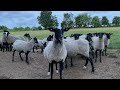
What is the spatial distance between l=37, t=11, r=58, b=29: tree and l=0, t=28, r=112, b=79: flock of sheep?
13cm

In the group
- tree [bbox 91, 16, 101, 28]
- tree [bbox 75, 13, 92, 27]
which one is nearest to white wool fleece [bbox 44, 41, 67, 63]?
tree [bbox 75, 13, 92, 27]

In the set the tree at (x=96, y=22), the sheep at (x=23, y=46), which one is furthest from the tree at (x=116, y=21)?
the sheep at (x=23, y=46)

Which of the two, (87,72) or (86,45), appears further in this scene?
(86,45)

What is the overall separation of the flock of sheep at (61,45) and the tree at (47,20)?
0.43 ft

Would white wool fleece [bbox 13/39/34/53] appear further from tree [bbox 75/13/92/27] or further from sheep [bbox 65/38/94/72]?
tree [bbox 75/13/92/27]

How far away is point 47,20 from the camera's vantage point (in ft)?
16.7

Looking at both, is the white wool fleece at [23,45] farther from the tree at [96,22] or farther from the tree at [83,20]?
the tree at [96,22]

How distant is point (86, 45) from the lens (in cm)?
724

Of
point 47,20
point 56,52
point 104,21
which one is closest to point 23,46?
point 56,52
